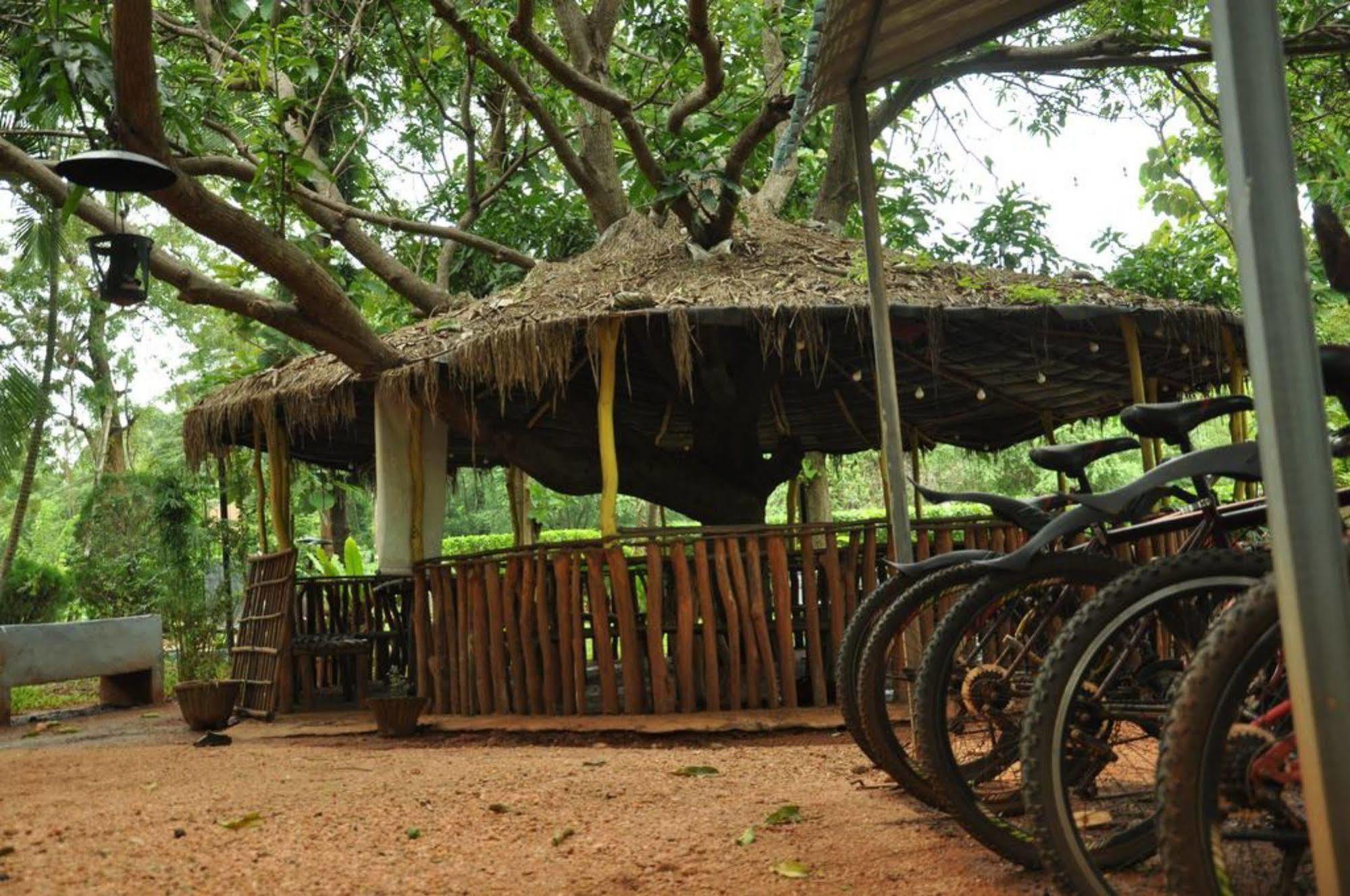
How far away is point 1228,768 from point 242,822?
3213 mm

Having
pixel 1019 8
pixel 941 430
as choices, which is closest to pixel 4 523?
pixel 941 430

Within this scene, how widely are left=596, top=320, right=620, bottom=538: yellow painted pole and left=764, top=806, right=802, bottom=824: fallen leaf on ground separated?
3691mm

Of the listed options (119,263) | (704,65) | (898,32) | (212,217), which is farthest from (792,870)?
Result: (704,65)

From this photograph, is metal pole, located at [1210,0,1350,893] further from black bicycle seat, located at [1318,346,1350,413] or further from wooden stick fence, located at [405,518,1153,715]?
wooden stick fence, located at [405,518,1153,715]

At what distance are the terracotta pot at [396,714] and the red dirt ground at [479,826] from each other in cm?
123

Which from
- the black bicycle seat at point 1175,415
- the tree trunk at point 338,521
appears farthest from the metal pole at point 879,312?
the tree trunk at point 338,521

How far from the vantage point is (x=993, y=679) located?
3240 mm

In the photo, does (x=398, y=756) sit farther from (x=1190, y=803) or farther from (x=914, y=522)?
(x=1190, y=803)

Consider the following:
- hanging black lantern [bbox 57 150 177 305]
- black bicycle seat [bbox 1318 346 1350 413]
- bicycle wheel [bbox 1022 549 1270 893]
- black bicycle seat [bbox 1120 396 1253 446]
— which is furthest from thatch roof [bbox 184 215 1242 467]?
black bicycle seat [bbox 1318 346 1350 413]

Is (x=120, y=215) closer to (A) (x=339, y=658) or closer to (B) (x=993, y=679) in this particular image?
(A) (x=339, y=658)

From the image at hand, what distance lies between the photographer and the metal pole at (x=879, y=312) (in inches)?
194

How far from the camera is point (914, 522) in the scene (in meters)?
7.42

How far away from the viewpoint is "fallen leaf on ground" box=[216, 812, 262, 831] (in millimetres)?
4059

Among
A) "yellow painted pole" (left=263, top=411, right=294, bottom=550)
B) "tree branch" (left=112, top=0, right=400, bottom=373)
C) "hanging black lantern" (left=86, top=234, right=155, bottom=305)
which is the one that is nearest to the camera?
"tree branch" (left=112, top=0, right=400, bottom=373)
